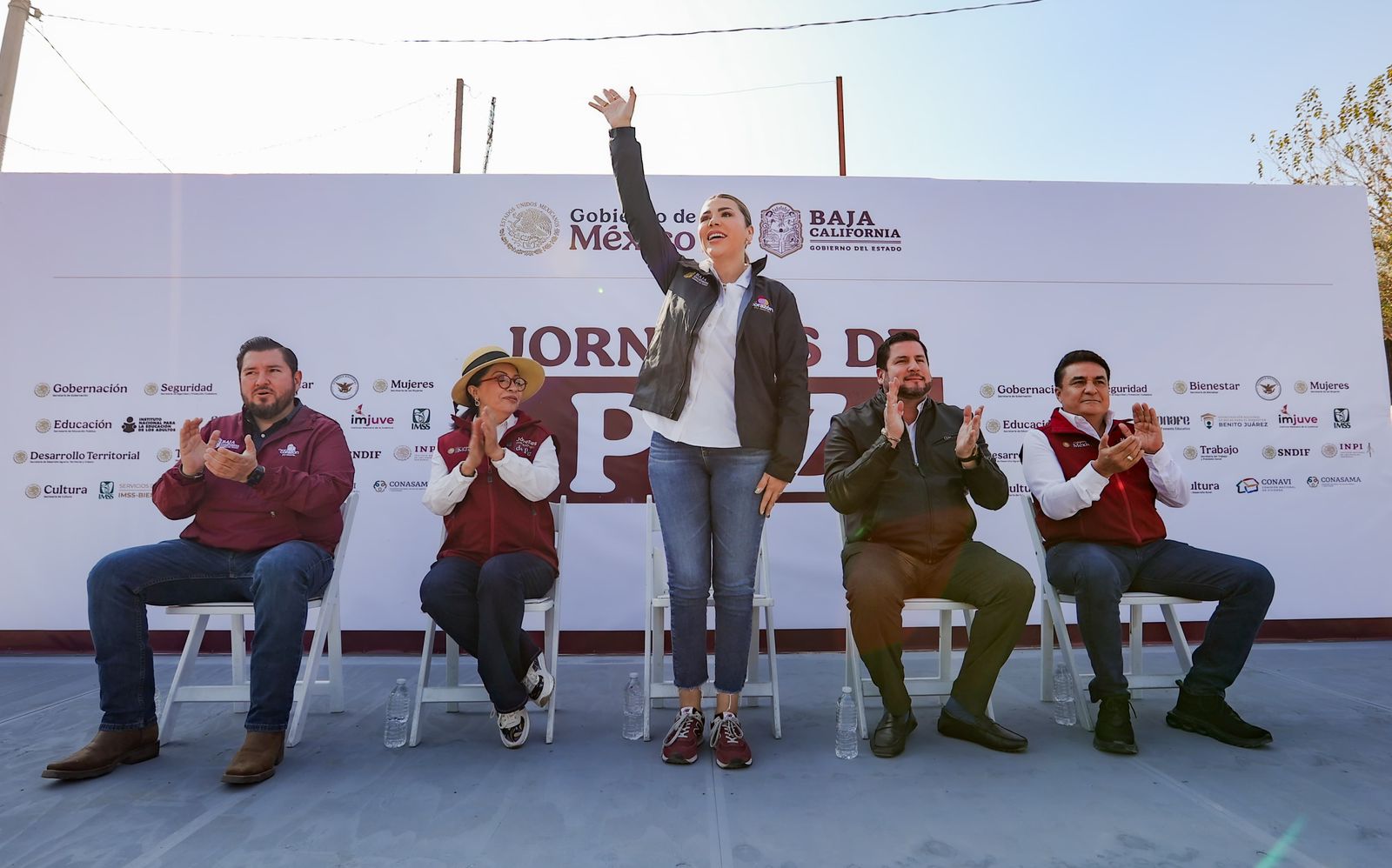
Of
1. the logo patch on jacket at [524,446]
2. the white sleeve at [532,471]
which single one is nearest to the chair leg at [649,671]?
the white sleeve at [532,471]

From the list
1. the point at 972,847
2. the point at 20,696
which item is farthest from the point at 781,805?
the point at 20,696

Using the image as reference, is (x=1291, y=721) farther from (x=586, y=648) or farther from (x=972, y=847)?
(x=586, y=648)

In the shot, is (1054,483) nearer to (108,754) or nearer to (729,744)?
(729,744)

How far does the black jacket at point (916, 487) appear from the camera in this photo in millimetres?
2299

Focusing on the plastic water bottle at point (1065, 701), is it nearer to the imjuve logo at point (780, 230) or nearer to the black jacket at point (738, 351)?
the black jacket at point (738, 351)

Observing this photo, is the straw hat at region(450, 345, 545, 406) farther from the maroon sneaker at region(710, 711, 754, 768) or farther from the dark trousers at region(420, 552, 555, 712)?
the maroon sneaker at region(710, 711, 754, 768)

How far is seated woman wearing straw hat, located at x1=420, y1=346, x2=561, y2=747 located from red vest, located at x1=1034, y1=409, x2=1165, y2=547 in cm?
165

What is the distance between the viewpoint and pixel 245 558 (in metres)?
2.20

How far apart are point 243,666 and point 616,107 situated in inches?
87.4

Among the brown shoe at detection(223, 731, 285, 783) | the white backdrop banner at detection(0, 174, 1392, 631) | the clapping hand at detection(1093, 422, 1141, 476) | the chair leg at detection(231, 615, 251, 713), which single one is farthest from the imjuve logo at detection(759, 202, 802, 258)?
the brown shoe at detection(223, 731, 285, 783)

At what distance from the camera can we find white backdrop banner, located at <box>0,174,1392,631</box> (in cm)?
351

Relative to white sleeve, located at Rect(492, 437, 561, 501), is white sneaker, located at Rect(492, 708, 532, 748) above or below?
below

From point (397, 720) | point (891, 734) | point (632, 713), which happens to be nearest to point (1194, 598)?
point (891, 734)

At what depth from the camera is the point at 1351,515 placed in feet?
12.0
